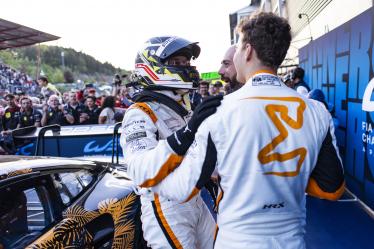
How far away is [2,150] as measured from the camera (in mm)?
6496

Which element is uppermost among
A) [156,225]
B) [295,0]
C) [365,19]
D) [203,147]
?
[295,0]

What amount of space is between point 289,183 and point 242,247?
11.0 inches

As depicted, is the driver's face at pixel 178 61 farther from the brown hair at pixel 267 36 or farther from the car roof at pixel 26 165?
the car roof at pixel 26 165

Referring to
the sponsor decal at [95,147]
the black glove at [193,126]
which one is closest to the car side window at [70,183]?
the black glove at [193,126]

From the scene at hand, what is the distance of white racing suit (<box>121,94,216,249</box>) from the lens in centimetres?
171

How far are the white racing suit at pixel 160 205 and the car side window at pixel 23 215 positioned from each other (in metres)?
0.62

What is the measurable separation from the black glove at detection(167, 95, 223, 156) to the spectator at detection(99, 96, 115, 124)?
657 cm

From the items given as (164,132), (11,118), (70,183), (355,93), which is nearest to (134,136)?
(164,132)

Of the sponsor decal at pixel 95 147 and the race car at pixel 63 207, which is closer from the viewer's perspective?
the race car at pixel 63 207

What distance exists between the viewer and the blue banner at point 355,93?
4.61m

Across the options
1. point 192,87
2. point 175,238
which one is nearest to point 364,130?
point 192,87

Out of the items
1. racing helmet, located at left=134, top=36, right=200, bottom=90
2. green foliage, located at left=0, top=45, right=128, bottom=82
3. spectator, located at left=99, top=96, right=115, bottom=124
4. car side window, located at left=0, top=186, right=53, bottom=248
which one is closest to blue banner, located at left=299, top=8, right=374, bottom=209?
racing helmet, located at left=134, top=36, right=200, bottom=90

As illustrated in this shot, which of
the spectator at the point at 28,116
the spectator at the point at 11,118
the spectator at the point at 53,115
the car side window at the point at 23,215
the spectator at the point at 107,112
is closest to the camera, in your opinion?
the car side window at the point at 23,215

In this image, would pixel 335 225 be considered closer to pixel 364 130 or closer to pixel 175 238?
pixel 364 130
